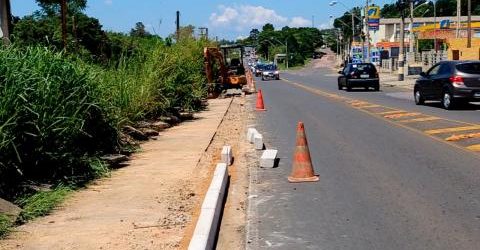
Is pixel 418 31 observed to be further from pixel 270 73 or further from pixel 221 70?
pixel 221 70

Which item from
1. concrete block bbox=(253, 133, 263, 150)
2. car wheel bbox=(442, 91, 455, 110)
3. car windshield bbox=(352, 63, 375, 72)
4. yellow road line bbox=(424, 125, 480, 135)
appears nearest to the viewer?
concrete block bbox=(253, 133, 263, 150)

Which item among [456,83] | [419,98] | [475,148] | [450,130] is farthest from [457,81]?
[475,148]

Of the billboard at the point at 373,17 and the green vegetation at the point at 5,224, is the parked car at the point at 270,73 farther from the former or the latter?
the green vegetation at the point at 5,224

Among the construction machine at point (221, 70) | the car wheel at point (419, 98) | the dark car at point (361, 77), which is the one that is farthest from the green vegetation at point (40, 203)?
the dark car at point (361, 77)

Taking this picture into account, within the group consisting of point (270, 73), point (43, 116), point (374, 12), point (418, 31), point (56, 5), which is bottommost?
point (270, 73)

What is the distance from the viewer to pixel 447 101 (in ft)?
69.7

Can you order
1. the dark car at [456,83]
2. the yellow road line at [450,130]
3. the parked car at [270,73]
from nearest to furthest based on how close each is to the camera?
the yellow road line at [450,130]
the dark car at [456,83]
the parked car at [270,73]

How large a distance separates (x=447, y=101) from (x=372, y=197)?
14.2 meters

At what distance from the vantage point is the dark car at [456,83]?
20.8 meters

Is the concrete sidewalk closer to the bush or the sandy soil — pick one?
the sandy soil

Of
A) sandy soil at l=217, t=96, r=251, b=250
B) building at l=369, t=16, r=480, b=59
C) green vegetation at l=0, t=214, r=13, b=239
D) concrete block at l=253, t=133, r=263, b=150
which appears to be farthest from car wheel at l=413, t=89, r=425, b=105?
building at l=369, t=16, r=480, b=59

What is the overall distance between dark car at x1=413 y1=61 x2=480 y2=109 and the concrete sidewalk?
11.9 metres

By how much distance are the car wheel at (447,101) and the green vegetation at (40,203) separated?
51.4 ft

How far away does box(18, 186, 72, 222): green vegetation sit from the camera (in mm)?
7308
